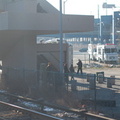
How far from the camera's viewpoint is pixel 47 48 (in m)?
29.3

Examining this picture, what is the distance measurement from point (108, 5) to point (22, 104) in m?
104

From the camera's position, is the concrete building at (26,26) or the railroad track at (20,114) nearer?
the railroad track at (20,114)

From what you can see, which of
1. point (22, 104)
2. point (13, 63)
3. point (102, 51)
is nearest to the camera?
point (22, 104)

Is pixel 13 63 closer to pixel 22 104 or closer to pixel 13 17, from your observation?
pixel 13 17

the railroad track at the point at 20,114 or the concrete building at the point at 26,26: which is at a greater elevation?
the concrete building at the point at 26,26

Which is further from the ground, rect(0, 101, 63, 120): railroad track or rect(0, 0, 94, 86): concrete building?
rect(0, 0, 94, 86): concrete building

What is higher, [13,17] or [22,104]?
[13,17]

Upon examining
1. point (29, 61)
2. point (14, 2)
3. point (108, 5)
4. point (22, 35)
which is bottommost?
point (29, 61)

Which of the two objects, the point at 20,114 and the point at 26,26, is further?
the point at 26,26

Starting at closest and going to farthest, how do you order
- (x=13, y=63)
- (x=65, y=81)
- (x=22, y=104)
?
(x=22, y=104) → (x=65, y=81) → (x=13, y=63)

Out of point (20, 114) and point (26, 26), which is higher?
point (26, 26)

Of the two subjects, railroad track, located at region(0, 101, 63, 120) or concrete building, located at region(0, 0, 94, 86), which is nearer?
railroad track, located at region(0, 101, 63, 120)

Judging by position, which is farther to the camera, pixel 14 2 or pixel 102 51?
pixel 102 51

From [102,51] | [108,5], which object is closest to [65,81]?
[102,51]
